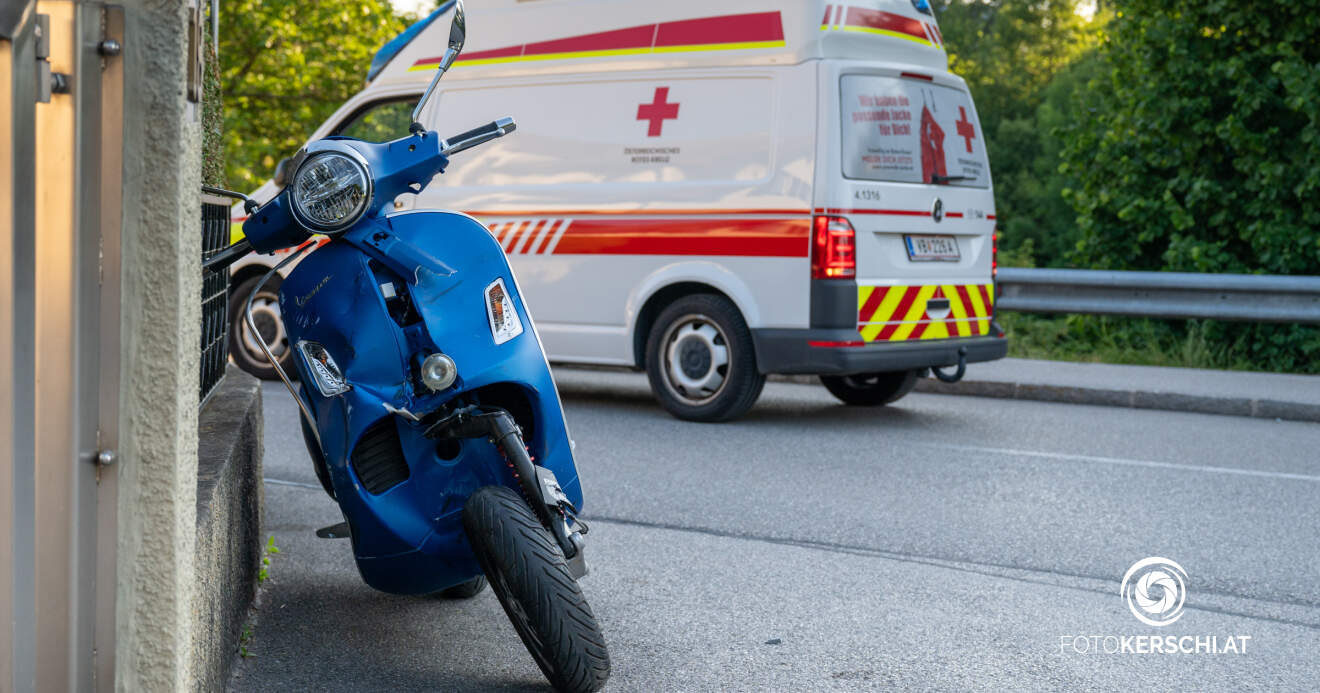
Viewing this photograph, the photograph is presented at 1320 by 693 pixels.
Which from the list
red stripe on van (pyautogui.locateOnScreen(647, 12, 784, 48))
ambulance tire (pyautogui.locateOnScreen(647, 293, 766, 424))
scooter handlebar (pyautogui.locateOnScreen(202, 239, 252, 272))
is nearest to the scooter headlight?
scooter handlebar (pyautogui.locateOnScreen(202, 239, 252, 272))

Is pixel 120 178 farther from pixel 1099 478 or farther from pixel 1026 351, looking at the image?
pixel 1026 351

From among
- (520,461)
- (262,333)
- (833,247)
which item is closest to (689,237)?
(833,247)

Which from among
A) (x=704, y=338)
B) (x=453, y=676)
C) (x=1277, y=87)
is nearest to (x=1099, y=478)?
(x=704, y=338)

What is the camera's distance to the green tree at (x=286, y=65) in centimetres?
2195

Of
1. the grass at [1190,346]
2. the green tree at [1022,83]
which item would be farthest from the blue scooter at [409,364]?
the green tree at [1022,83]

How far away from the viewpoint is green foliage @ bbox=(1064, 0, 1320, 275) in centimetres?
1219

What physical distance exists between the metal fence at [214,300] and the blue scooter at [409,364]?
0.44 metres

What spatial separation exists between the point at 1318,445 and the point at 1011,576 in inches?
155

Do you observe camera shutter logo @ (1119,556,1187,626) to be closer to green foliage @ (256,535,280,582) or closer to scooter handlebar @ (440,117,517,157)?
scooter handlebar @ (440,117,517,157)

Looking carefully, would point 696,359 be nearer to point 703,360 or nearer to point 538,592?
point 703,360

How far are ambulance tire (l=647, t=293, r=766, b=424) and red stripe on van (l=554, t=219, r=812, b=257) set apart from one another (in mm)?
317

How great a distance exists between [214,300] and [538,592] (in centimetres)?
167

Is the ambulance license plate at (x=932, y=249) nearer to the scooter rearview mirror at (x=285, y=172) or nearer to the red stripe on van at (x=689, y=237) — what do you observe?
the red stripe on van at (x=689, y=237)

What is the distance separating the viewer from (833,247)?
7.43 meters
